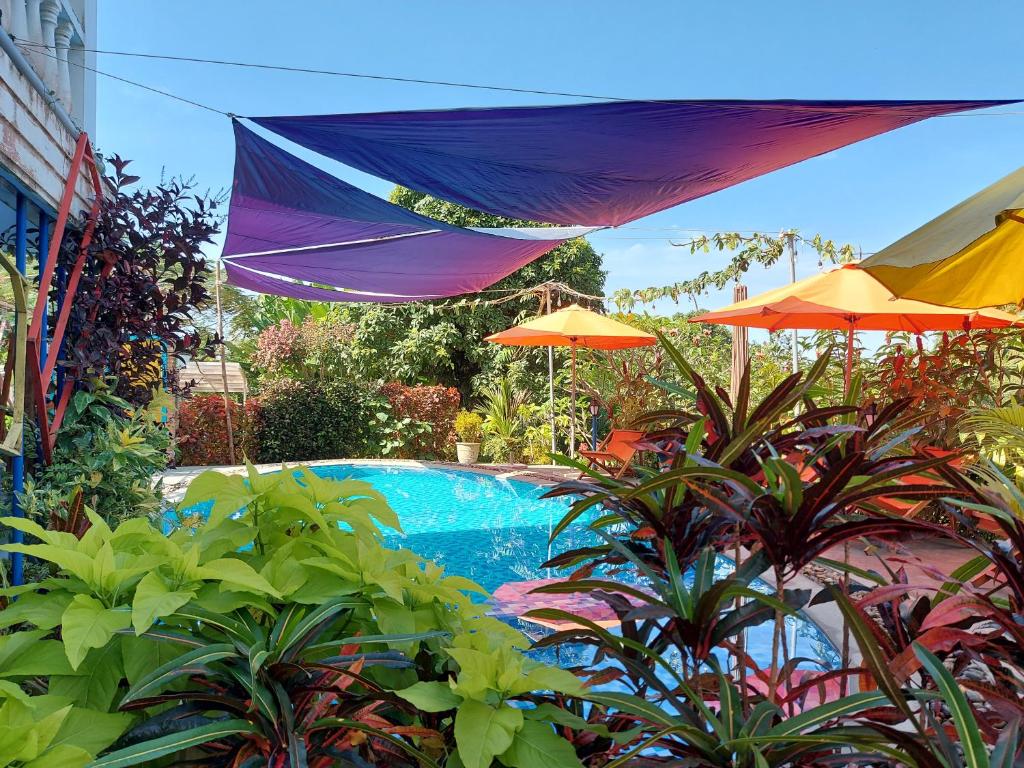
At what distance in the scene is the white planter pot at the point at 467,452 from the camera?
492 inches

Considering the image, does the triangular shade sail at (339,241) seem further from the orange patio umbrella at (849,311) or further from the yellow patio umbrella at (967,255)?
the yellow patio umbrella at (967,255)

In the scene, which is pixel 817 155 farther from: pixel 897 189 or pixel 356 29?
pixel 897 189

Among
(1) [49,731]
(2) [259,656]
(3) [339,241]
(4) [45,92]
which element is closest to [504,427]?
(3) [339,241]

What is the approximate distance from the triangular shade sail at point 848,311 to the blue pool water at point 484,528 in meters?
2.33

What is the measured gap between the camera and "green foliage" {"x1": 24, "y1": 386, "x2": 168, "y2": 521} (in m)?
2.89

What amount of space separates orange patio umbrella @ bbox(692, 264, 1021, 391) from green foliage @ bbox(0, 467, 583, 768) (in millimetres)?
5250

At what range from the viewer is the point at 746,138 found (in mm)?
3785

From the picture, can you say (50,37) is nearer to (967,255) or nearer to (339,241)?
(339,241)

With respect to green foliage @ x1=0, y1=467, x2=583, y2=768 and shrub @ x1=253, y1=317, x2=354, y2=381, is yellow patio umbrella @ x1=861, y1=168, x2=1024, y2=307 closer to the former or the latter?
green foliage @ x1=0, y1=467, x2=583, y2=768

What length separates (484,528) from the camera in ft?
25.3

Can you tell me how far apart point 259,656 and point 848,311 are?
5739mm

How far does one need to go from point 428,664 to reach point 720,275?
35.0ft

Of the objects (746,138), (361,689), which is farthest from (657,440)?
(746,138)

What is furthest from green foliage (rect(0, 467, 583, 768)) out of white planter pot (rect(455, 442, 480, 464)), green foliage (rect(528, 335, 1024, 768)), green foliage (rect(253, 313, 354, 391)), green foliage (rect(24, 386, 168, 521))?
green foliage (rect(253, 313, 354, 391))
